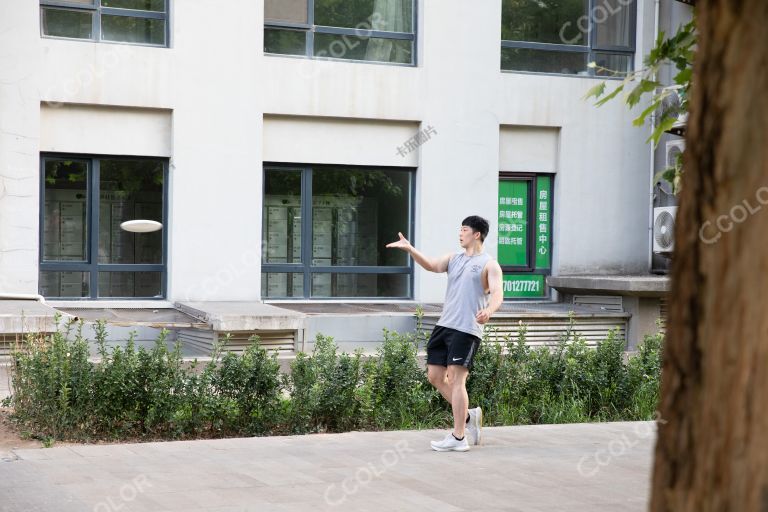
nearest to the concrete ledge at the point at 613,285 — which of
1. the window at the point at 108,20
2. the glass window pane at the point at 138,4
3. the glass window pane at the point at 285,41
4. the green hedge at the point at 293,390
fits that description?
the green hedge at the point at 293,390

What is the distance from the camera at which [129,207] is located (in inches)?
699

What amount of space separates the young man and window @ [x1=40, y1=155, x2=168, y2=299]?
31.0 ft

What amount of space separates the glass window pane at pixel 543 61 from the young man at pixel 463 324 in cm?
1119

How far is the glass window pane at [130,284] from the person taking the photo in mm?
17672

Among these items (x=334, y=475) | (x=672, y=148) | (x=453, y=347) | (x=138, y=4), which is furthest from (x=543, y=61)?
(x=334, y=475)

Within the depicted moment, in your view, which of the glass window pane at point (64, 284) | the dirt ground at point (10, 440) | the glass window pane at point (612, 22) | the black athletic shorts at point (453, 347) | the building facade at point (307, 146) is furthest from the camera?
the glass window pane at point (612, 22)

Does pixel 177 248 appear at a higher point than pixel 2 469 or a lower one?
higher

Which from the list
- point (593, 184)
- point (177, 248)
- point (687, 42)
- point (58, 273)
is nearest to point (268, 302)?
point (177, 248)

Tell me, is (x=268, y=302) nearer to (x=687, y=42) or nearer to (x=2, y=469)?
(x=2, y=469)

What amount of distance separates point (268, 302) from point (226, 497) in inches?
455

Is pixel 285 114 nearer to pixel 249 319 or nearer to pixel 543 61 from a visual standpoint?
pixel 249 319

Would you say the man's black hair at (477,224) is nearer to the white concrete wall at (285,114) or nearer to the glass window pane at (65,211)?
the white concrete wall at (285,114)

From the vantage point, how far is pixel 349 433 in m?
9.86

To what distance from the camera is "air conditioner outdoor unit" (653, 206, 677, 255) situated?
19.1 metres
